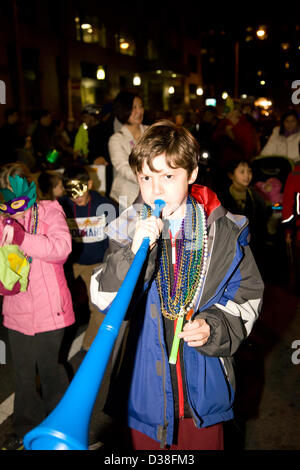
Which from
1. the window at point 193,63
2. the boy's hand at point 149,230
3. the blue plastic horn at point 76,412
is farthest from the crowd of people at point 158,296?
the window at point 193,63

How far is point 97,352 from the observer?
2.61ft

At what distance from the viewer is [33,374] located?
281 centimetres

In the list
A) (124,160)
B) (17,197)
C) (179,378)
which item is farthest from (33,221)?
(124,160)

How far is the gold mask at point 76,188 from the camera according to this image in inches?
151

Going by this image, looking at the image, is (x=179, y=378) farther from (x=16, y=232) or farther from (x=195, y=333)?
(x=16, y=232)

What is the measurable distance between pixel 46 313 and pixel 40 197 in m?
2.56

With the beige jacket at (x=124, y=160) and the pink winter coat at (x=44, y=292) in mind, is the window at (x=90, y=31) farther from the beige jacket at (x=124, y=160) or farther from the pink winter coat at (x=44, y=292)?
the pink winter coat at (x=44, y=292)

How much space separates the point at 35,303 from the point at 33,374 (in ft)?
1.87

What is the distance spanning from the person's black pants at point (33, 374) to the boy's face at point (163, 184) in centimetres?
158

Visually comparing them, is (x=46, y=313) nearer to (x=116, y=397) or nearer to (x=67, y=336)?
(x=116, y=397)

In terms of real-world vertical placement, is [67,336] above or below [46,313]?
below

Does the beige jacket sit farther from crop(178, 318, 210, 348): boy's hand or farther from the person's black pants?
crop(178, 318, 210, 348): boy's hand

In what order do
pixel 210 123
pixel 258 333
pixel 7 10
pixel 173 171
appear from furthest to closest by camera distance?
1. pixel 7 10
2. pixel 210 123
3. pixel 258 333
4. pixel 173 171

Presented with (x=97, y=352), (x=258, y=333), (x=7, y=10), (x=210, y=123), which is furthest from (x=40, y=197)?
(x=7, y=10)
